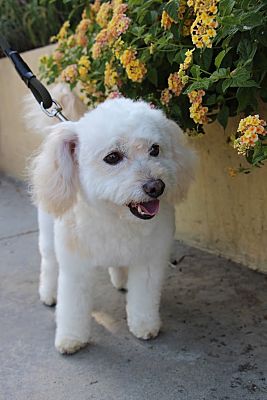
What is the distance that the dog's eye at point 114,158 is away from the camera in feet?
7.62

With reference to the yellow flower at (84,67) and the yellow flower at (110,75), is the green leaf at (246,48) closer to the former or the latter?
the yellow flower at (110,75)

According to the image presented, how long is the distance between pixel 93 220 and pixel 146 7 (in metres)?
1.12

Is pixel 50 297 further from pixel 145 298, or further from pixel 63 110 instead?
pixel 63 110

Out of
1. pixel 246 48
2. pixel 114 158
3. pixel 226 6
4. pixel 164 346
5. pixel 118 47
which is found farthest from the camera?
pixel 118 47

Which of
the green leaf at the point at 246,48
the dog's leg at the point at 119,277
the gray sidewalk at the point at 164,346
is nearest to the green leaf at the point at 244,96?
the green leaf at the point at 246,48

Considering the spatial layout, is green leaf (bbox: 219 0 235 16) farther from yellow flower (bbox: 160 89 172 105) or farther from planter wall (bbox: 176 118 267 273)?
planter wall (bbox: 176 118 267 273)

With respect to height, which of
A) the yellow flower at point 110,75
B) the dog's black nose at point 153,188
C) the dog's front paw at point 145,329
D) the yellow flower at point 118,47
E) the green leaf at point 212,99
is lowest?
the dog's front paw at point 145,329

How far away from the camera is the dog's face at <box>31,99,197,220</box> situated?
227cm

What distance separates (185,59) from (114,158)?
0.55m

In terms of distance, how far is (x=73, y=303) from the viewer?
2699 millimetres

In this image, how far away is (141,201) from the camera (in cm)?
224

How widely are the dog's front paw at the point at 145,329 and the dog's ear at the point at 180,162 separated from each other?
2.11ft

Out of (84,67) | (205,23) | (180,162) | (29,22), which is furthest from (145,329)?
(29,22)

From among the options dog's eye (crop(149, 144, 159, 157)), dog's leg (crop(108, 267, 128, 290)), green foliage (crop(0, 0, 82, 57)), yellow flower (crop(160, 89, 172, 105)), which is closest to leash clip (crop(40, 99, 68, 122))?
yellow flower (crop(160, 89, 172, 105))
